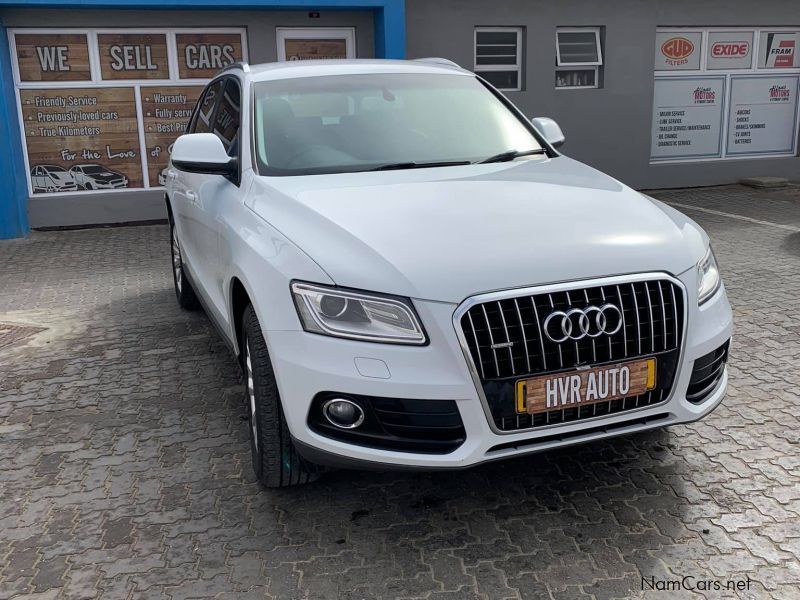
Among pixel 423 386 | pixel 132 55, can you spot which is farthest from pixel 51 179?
pixel 423 386

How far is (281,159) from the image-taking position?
3.90m

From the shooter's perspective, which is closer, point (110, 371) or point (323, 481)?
point (323, 481)

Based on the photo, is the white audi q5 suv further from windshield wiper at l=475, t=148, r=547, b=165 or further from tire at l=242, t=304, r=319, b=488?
windshield wiper at l=475, t=148, r=547, b=165

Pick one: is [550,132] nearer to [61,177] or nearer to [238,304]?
[238,304]

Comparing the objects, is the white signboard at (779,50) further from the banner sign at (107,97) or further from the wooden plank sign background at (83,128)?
the wooden plank sign background at (83,128)

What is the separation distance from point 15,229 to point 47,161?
1.08m

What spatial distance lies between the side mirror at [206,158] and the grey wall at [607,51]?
331 inches

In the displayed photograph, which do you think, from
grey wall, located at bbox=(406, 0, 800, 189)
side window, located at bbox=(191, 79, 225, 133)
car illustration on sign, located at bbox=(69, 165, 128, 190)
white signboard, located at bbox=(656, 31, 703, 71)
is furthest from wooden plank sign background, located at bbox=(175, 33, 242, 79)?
white signboard, located at bbox=(656, 31, 703, 71)

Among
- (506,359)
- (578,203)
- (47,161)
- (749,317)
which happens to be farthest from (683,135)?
(506,359)

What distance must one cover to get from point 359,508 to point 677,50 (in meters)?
12.2

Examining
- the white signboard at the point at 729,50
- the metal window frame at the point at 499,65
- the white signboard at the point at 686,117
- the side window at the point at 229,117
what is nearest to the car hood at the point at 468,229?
the side window at the point at 229,117

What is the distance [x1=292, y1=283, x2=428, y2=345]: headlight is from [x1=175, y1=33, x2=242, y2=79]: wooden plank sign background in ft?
30.0

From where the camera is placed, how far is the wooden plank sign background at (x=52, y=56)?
1050 cm

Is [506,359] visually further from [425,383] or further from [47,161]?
[47,161]
